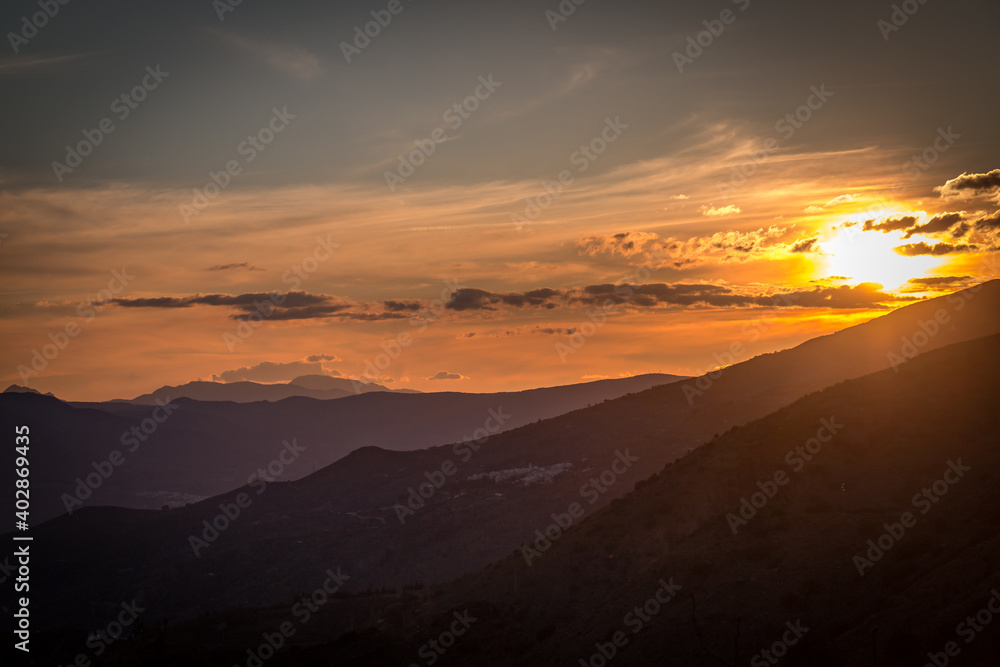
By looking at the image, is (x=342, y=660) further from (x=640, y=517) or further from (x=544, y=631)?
(x=640, y=517)
